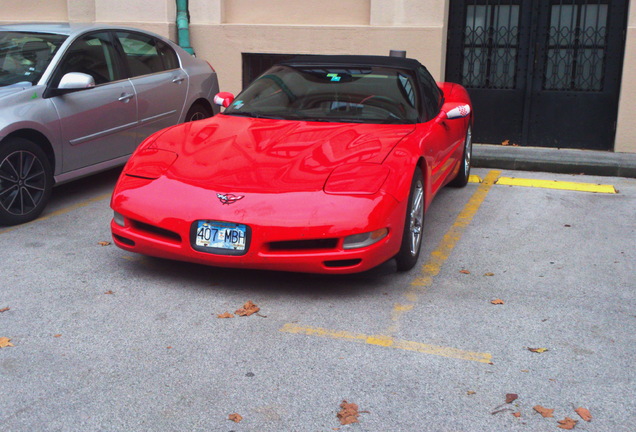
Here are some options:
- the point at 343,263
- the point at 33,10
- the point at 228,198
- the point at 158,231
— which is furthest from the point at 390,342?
the point at 33,10

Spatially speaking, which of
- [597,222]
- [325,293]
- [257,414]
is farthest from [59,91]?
[597,222]

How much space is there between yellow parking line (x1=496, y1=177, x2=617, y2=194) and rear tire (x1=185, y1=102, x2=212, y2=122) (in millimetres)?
3394

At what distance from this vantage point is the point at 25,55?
6746mm

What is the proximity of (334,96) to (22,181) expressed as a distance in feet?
8.65

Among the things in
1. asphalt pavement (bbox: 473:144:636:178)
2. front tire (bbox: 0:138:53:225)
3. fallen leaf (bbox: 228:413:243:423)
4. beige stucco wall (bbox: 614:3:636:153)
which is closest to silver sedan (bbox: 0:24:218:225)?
front tire (bbox: 0:138:53:225)

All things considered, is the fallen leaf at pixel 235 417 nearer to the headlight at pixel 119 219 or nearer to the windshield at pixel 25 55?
the headlight at pixel 119 219

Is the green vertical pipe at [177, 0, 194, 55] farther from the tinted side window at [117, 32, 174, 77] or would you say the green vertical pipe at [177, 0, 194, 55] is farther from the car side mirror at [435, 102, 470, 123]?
the car side mirror at [435, 102, 470, 123]

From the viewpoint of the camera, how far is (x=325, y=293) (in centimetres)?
482

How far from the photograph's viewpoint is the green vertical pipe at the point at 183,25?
11414mm

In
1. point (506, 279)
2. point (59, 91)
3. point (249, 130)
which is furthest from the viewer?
point (59, 91)

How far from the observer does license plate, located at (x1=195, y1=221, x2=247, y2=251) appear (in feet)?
15.0

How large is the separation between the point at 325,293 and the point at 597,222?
3130 mm

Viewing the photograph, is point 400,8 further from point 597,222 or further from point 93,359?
point 93,359

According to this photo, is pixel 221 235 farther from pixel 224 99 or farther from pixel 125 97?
pixel 125 97
